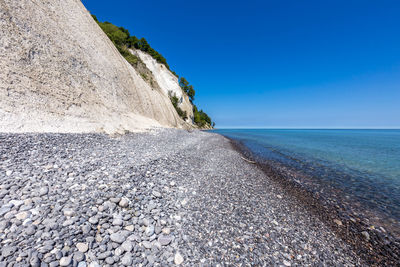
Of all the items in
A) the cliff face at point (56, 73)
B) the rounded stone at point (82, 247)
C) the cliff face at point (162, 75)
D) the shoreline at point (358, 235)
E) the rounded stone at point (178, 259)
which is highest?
the cliff face at point (162, 75)

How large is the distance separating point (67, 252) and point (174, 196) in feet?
9.04

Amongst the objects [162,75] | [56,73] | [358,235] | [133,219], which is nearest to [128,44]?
[162,75]

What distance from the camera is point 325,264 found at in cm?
360

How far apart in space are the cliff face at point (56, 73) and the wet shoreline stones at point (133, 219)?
3599 millimetres

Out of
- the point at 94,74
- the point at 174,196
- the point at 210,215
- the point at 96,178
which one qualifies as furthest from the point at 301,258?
the point at 94,74

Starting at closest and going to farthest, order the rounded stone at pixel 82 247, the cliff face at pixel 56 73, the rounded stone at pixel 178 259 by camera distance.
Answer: the rounded stone at pixel 82 247 → the rounded stone at pixel 178 259 → the cliff face at pixel 56 73

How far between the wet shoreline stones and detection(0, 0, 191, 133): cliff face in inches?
142

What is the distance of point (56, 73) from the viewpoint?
36.9 feet

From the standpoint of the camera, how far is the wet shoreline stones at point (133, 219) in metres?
2.57

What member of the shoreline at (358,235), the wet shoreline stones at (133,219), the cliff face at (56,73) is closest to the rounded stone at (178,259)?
the wet shoreline stones at (133,219)

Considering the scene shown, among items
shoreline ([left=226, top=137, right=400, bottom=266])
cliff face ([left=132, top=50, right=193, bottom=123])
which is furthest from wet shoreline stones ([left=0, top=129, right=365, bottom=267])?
cliff face ([left=132, top=50, right=193, bottom=123])

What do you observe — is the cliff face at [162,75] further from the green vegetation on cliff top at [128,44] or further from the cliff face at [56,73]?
the cliff face at [56,73]

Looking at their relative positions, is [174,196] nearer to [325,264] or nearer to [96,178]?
[96,178]

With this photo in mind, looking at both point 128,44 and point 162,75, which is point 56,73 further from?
point 162,75
